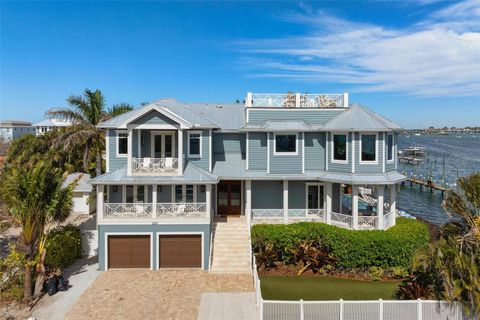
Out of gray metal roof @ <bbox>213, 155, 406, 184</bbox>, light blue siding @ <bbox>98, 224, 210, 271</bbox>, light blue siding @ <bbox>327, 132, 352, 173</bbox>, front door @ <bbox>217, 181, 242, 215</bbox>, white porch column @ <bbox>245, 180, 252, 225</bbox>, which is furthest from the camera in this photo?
front door @ <bbox>217, 181, 242, 215</bbox>

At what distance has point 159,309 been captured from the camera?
1311 cm

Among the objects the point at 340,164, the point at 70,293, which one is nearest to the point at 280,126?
the point at 340,164

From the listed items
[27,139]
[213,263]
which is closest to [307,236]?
[213,263]

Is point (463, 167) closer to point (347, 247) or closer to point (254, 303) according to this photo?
point (347, 247)

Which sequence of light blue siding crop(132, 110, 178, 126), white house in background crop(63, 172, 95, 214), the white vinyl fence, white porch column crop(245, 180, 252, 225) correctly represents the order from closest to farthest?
the white vinyl fence
light blue siding crop(132, 110, 178, 126)
white porch column crop(245, 180, 252, 225)
white house in background crop(63, 172, 95, 214)

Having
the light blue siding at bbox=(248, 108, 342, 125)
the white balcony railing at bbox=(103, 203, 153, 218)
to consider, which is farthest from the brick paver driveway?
the light blue siding at bbox=(248, 108, 342, 125)

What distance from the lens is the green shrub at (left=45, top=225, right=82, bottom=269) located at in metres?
15.9

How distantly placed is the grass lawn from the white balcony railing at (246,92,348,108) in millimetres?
10620

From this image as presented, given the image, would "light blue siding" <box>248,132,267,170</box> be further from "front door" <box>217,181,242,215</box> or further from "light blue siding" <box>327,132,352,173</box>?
"light blue siding" <box>327,132,352,173</box>

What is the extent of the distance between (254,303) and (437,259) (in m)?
6.99

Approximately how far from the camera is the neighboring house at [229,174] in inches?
695

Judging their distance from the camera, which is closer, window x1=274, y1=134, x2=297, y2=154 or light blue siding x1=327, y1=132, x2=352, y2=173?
light blue siding x1=327, y1=132, x2=352, y2=173

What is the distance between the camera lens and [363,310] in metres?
11.7

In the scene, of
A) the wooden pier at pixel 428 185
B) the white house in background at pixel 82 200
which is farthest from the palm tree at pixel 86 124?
the wooden pier at pixel 428 185
